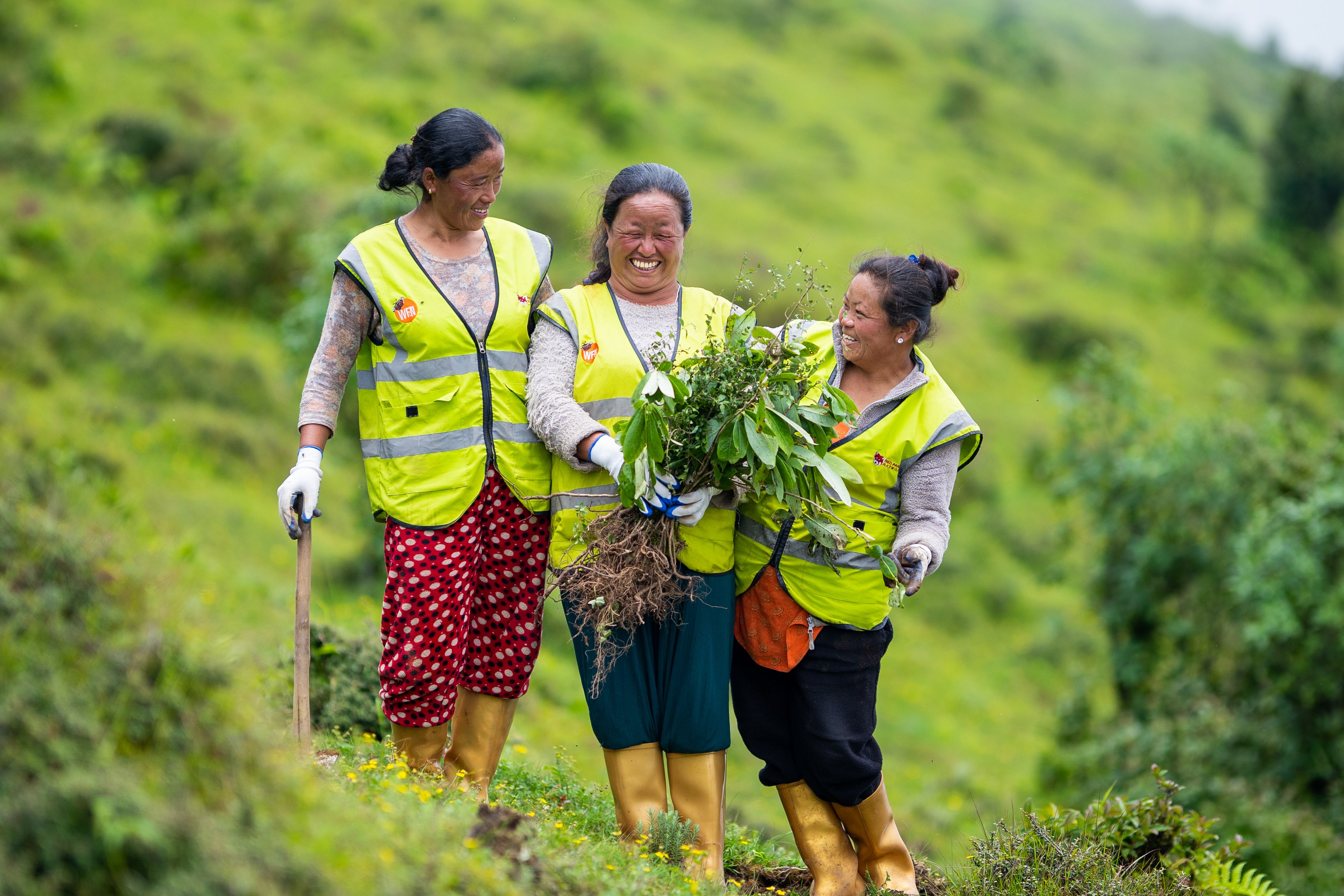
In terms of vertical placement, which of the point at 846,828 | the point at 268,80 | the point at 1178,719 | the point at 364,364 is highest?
the point at 268,80

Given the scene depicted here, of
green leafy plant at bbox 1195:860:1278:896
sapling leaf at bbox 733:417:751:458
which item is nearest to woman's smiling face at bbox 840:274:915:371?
sapling leaf at bbox 733:417:751:458

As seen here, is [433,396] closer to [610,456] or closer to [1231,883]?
[610,456]

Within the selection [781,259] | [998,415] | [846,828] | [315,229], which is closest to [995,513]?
[998,415]

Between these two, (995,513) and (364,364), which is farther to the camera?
(995,513)

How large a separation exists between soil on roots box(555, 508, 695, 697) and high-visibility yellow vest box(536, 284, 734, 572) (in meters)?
0.06

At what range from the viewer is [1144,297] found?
86.2 feet

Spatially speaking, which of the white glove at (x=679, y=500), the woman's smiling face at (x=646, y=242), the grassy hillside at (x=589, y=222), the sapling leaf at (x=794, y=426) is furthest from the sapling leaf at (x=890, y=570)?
the grassy hillside at (x=589, y=222)

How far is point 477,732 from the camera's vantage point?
3963mm

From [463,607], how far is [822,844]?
4.76 feet

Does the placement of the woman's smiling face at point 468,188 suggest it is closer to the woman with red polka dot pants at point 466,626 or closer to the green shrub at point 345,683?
the woman with red polka dot pants at point 466,626

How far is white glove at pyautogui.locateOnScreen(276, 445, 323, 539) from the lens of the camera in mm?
3424

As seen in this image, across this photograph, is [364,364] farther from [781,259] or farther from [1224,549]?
[781,259]

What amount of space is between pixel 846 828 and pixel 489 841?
1448mm

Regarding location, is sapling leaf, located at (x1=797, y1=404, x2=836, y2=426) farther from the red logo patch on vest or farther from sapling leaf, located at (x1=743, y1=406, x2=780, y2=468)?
the red logo patch on vest
